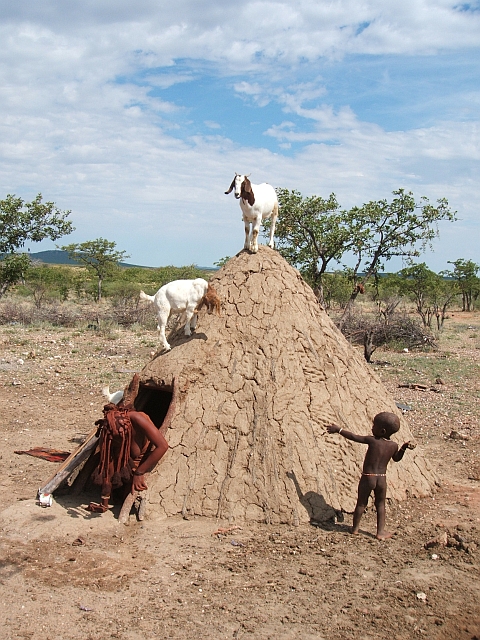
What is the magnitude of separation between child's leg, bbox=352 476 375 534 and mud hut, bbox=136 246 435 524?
0.98 feet

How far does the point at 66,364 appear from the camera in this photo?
1306 cm

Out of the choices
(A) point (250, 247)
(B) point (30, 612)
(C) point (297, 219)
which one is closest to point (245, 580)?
(B) point (30, 612)

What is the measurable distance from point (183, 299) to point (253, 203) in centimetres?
122

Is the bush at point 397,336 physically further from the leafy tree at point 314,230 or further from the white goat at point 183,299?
the white goat at point 183,299

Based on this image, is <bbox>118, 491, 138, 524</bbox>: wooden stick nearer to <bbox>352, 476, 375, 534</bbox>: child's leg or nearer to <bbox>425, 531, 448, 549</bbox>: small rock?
<bbox>352, 476, 375, 534</bbox>: child's leg

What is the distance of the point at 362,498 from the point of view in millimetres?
5059

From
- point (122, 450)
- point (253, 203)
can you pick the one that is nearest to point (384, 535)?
point (122, 450)

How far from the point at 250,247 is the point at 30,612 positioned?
4092 millimetres

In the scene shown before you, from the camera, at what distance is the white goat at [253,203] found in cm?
601

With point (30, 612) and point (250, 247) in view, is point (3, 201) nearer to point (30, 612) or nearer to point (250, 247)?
point (250, 247)

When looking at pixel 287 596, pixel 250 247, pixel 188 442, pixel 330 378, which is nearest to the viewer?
pixel 287 596

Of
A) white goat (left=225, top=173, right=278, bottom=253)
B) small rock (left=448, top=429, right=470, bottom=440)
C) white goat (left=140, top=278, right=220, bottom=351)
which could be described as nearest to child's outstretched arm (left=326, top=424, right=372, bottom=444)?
white goat (left=140, top=278, right=220, bottom=351)

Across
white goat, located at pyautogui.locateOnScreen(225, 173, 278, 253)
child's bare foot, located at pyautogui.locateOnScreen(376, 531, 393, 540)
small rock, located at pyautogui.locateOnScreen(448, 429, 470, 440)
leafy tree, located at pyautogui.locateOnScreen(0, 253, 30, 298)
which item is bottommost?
child's bare foot, located at pyautogui.locateOnScreen(376, 531, 393, 540)

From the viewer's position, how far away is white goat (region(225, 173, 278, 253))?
6.01 metres
